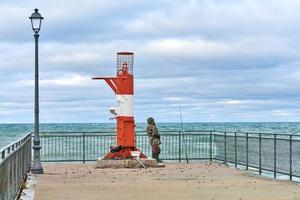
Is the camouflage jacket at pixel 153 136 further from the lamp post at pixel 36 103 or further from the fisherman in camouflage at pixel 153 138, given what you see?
the lamp post at pixel 36 103

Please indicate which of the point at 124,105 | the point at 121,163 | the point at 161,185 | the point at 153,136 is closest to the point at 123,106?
the point at 124,105

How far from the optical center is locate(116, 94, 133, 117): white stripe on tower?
78.1ft

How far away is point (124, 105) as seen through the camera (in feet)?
78.3

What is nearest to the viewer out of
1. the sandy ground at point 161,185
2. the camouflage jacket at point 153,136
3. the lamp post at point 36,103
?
the sandy ground at point 161,185

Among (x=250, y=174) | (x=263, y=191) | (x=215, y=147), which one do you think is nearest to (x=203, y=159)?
(x=215, y=147)

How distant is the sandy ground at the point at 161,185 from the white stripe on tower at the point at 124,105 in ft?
7.00

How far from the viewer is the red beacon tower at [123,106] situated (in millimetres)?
23844

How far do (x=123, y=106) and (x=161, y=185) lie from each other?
22.4 feet

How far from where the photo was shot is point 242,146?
2331 cm

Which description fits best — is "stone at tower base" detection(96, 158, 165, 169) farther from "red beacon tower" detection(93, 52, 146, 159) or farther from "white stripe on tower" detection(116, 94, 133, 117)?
"white stripe on tower" detection(116, 94, 133, 117)

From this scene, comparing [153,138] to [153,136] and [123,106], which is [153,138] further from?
[123,106]

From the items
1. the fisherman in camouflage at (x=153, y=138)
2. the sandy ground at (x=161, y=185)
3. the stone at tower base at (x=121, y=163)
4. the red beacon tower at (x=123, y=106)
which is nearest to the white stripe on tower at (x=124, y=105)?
the red beacon tower at (x=123, y=106)

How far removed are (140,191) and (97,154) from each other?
1628 cm

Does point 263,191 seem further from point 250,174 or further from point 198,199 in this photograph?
point 250,174
